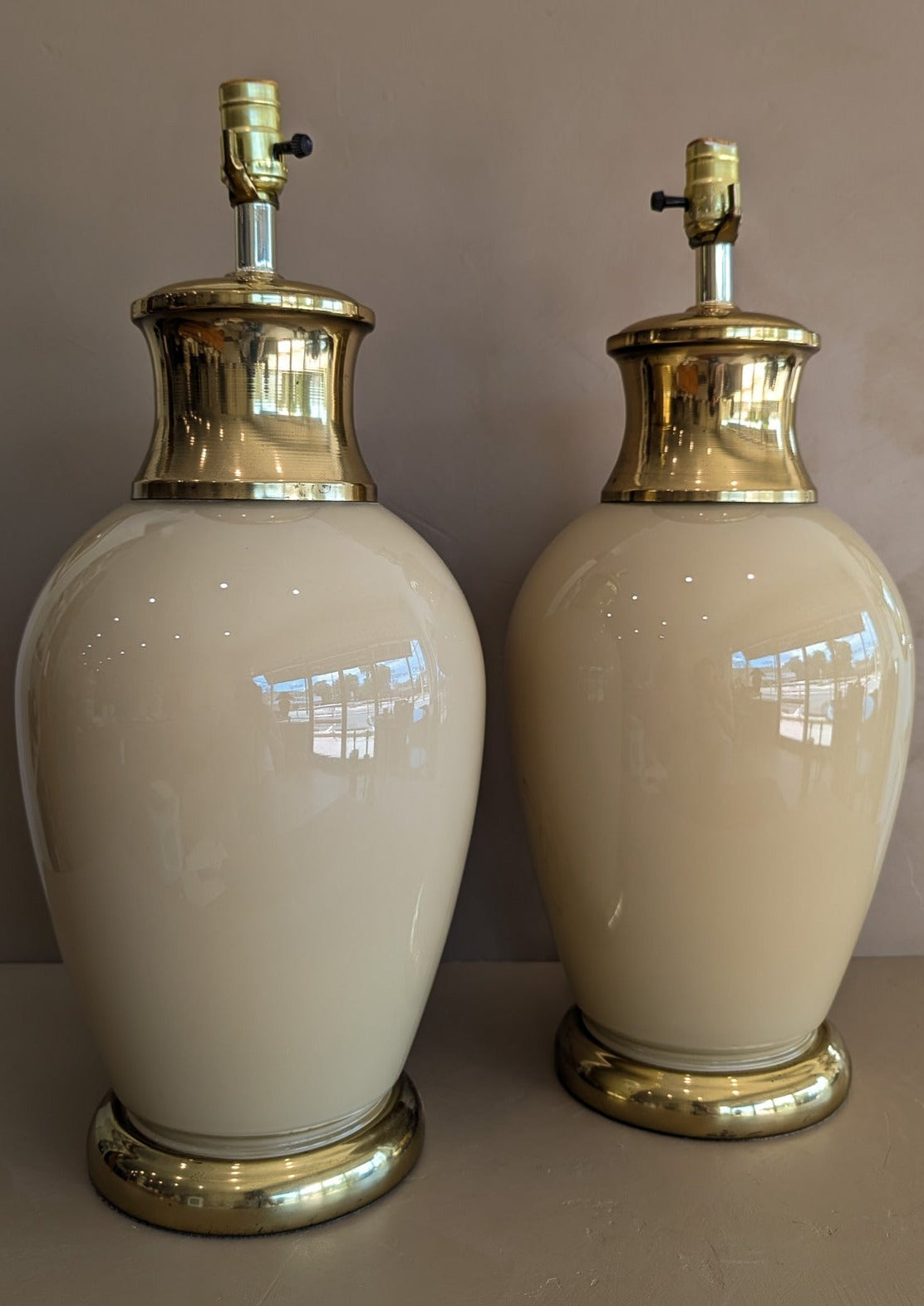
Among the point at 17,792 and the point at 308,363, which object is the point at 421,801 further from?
the point at 17,792

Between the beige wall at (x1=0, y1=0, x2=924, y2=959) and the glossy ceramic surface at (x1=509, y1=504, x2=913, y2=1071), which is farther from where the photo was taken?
the beige wall at (x1=0, y1=0, x2=924, y2=959)

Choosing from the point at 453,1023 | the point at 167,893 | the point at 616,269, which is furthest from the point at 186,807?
Result: the point at 616,269

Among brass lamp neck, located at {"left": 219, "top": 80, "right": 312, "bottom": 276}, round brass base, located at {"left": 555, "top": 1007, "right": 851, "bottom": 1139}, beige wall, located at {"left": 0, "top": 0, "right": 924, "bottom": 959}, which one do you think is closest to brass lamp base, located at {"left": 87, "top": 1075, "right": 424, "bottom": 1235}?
round brass base, located at {"left": 555, "top": 1007, "right": 851, "bottom": 1139}

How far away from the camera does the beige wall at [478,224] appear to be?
0.75 meters

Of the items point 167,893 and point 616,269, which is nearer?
point 167,893

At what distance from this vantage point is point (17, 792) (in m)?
0.81

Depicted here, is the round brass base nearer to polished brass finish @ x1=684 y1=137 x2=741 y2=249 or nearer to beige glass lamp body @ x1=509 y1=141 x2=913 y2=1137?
beige glass lamp body @ x1=509 y1=141 x2=913 y2=1137

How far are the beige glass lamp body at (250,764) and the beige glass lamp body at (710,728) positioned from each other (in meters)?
0.08

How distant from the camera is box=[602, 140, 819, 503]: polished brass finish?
0.61 meters

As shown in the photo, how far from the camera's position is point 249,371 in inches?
21.1

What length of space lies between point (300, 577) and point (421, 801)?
116 mm

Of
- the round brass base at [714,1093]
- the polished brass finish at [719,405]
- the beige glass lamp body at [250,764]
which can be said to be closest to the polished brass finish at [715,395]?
the polished brass finish at [719,405]

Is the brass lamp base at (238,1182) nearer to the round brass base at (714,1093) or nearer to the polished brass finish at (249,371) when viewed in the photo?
the round brass base at (714,1093)

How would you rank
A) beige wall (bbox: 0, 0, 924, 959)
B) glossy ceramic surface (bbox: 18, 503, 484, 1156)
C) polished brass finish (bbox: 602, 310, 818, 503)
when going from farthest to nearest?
1. beige wall (bbox: 0, 0, 924, 959)
2. polished brass finish (bbox: 602, 310, 818, 503)
3. glossy ceramic surface (bbox: 18, 503, 484, 1156)
